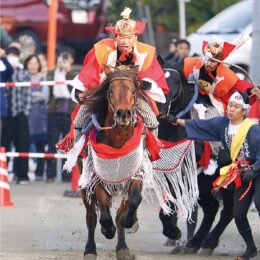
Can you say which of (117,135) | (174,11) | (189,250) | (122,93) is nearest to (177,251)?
(189,250)

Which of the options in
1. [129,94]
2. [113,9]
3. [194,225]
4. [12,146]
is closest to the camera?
[129,94]

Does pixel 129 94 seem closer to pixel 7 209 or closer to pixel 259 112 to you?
pixel 259 112

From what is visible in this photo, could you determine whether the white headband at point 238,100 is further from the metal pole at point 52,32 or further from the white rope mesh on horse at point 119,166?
the metal pole at point 52,32

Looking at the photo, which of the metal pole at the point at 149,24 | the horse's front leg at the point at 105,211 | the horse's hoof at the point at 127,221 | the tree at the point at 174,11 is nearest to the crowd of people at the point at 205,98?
the horse's front leg at the point at 105,211

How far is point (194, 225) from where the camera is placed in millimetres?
11469

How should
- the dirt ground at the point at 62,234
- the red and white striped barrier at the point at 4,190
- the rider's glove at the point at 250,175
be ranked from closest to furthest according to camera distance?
the rider's glove at the point at 250,175 → the dirt ground at the point at 62,234 → the red and white striped barrier at the point at 4,190

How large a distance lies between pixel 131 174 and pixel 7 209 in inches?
170

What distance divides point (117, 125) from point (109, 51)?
0.83 meters

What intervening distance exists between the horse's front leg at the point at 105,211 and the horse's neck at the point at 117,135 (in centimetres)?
46

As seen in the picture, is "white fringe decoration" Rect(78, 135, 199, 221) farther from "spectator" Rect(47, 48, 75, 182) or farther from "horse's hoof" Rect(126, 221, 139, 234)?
"spectator" Rect(47, 48, 75, 182)

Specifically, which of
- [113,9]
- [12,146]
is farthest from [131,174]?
[113,9]

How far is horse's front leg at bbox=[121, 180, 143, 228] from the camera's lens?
380 inches

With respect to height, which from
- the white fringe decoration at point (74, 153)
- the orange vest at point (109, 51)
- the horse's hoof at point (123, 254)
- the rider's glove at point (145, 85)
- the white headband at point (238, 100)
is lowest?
the horse's hoof at point (123, 254)

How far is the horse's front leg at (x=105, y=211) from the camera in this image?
9.77 metres
